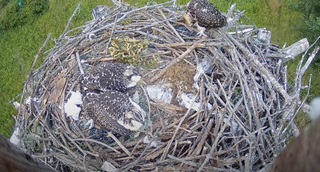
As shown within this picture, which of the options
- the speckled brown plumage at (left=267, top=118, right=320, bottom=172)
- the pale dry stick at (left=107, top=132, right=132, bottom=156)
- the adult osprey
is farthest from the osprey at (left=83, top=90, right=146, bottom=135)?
the speckled brown plumage at (left=267, top=118, right=320, bottom=172)

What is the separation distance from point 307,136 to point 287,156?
0.11 meters

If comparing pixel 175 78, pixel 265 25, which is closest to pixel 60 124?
pixel 175 78

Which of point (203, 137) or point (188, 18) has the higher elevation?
point (188, 18)

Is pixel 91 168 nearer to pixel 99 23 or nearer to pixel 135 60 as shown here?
pixel 135 60

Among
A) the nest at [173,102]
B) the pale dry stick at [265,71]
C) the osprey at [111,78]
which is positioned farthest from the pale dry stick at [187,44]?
the osprey at [111,78]

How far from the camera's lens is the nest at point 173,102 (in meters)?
2.50

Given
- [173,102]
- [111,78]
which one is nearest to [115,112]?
[111,78]

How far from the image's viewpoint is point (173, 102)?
2.83 m

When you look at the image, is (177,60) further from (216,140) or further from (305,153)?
(305,153)

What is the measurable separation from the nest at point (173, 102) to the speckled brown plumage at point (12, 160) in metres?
1.40

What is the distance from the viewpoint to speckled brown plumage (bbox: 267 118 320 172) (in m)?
0.52

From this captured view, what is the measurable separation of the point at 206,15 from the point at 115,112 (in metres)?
1.36

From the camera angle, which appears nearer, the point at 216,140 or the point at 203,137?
the point at 216,140

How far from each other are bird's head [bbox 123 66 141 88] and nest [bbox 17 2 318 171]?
10 cm
